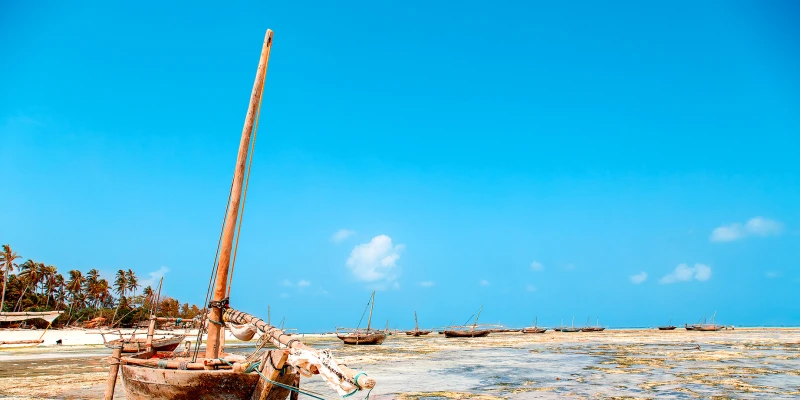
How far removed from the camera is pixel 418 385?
53.6 feet

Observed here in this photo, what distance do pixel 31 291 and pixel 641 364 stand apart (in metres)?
71.2

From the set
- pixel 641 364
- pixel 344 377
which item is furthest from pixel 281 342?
pixel 641 364

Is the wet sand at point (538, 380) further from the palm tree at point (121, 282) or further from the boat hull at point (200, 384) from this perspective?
the palm tree at point (121, 282)

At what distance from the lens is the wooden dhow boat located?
21.0ft

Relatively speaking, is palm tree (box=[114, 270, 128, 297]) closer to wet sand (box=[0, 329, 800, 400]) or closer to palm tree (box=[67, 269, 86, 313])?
palm tree (box=[67, 269, 86, 313])

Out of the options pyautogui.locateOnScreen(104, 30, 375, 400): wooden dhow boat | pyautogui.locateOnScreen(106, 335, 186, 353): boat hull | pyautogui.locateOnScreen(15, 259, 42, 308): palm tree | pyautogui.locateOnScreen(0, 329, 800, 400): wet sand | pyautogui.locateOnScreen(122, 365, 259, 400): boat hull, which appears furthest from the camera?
pyautogui.locateOnScreen(15, 259, 42, 308): palm tree

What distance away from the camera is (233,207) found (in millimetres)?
9711

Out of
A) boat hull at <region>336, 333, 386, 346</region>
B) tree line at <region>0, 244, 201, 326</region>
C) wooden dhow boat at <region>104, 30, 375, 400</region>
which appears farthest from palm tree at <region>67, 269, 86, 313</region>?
wooden dhow boat at <region>104, 30, 375, 400</region>

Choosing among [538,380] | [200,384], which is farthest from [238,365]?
[538,380]

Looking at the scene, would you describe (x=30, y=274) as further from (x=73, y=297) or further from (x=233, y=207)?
(x=233, y=207)

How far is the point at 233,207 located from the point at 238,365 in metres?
3.20

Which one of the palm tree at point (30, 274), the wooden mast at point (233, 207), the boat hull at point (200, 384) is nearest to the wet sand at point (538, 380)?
the wooden mast at point (233, 207)

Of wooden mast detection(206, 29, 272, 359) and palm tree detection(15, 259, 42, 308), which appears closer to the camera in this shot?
wooden mast detection(206, 29, 272, 359)

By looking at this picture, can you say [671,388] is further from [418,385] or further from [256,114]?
[256,114]
